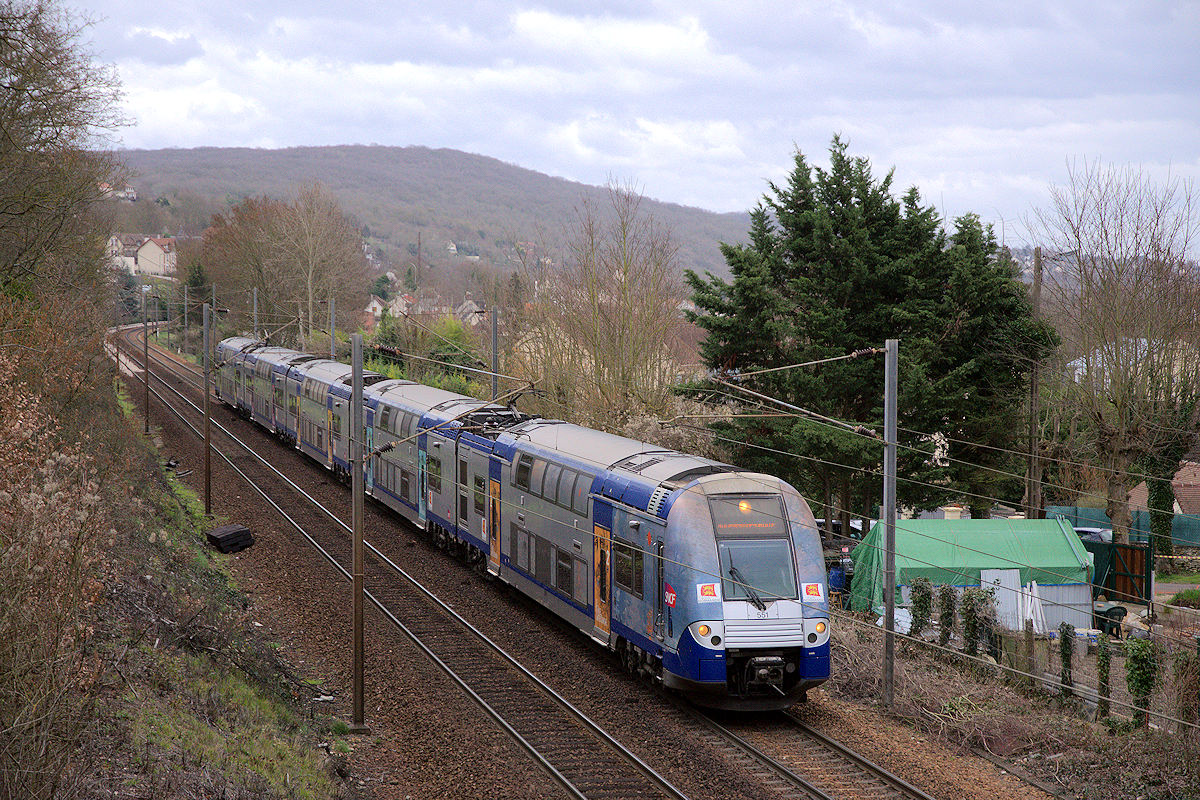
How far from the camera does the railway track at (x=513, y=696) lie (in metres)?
12.9

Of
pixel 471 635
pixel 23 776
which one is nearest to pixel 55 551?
pixel 23 776

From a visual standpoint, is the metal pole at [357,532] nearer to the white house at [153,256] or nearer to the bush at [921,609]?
the bush at [921,609]

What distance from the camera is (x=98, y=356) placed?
30.6 m

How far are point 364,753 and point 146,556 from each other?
7.84m

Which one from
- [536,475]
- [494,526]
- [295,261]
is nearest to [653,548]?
[536,475]

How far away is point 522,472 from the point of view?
20062mm

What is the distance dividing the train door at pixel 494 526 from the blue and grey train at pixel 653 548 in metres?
0.04

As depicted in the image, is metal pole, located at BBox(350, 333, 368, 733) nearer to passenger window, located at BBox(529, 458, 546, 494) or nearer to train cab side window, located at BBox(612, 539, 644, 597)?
train cab side window, located at BBox(612, 539, 644, 597)

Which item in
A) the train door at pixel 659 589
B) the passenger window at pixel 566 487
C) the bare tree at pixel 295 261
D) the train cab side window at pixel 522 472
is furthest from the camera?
the bare tree at pixel 295 261

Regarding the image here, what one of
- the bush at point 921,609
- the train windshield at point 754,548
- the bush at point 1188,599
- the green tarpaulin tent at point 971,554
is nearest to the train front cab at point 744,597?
the train windshield at point 754,548

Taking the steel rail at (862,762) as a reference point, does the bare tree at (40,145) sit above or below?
above

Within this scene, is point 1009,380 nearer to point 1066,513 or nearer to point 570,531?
point 1066,513

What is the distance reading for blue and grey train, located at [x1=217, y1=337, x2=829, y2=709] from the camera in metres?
14.2

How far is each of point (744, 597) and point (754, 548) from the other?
0.75m
